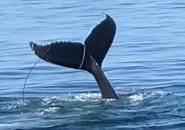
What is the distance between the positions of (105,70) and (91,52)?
15.2 ft

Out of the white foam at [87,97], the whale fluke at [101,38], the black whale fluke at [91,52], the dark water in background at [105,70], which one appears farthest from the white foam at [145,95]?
the whale fluke at [101,38]

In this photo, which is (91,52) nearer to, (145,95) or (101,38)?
(101,38)

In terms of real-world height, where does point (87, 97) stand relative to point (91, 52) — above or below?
below

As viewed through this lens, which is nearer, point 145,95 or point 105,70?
point 145,95

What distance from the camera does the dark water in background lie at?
1321cm

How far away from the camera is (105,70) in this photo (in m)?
18.7

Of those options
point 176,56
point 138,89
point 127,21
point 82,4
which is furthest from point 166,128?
point 82,4

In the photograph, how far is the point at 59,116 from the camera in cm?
1337

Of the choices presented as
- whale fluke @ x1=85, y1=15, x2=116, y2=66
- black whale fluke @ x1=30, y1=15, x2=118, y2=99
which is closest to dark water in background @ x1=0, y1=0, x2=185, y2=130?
black whale fluke @ x1=30, y1=15, x2=118, y2=99

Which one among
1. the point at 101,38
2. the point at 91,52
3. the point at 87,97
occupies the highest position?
the point at 101,38

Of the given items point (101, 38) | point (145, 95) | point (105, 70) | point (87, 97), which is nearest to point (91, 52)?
point (101, 38)

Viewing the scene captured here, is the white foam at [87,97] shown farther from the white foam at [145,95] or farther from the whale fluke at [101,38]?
the whale fluke at [101,38]

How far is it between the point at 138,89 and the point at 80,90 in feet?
3.43

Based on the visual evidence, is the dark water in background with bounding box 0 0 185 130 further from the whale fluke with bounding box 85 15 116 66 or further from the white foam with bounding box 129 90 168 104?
the whale fluke with bounding box 85 15 116 66
